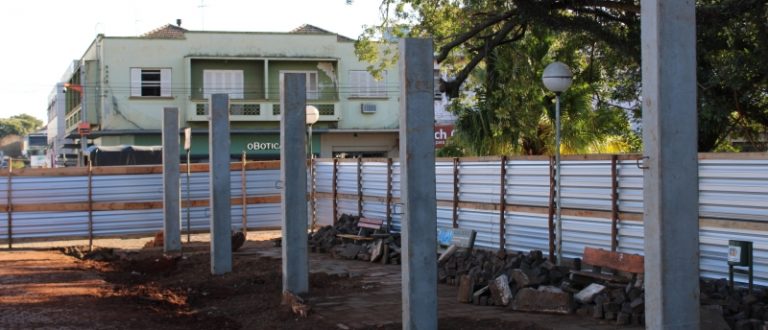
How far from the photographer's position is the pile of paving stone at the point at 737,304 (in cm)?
861

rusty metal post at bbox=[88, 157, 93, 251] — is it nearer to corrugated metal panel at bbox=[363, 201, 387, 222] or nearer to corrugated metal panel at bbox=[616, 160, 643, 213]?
corrugated metal panel at bbox=[363, 201, 387, 222]

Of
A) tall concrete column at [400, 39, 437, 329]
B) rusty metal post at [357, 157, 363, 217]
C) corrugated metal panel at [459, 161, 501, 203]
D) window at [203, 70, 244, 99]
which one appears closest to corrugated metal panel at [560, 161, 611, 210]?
corrugated metal panel at [459, 161, 501, 203]

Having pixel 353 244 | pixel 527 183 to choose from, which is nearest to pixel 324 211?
pixel 353 244

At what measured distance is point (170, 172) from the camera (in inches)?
712

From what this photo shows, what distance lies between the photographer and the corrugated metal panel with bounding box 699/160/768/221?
1020 centimetres

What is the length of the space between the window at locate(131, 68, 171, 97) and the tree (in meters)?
96.5

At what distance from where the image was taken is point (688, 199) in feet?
21.5

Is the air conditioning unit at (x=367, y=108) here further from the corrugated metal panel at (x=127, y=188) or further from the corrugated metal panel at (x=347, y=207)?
the corrugated metal panel at (x=127, y=188)

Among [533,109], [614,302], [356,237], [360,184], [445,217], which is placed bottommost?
[614,302]

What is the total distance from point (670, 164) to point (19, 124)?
145m

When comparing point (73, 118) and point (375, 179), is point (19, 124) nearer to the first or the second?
point (73, 118)

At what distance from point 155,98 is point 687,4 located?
3917 centimetres

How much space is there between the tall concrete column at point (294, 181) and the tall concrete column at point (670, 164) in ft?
20.6

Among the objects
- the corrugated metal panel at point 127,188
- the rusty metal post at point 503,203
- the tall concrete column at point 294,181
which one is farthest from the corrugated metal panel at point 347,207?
the tall concrete column at point 294,181
